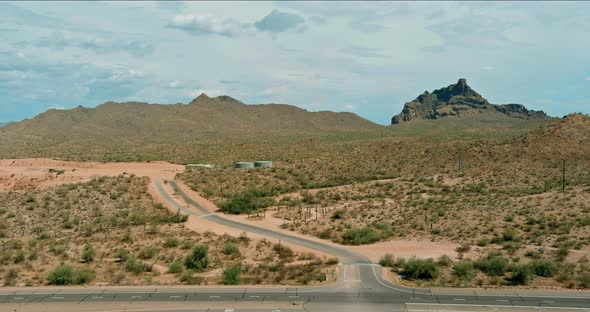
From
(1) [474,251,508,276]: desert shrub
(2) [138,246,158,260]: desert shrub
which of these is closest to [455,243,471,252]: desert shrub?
(1) [474,251,508,276]: desert shrub

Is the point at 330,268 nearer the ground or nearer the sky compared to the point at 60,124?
nearer the ground

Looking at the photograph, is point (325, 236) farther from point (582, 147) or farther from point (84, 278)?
point (582, 147)

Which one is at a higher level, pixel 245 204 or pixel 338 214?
pixel 245 204

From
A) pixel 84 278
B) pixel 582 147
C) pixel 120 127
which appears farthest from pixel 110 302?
Answer: pixel 120 127

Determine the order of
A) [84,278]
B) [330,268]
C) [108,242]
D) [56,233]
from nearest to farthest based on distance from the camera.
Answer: [84,278]
[330,268]
[108,242]
[56,233]

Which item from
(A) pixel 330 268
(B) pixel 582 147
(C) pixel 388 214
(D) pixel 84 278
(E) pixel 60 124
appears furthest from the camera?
(E) pixel 60 124

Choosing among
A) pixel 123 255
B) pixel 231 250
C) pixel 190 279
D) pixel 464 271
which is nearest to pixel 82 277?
pixel 123 255

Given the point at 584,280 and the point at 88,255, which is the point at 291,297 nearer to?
the point at 584,280
